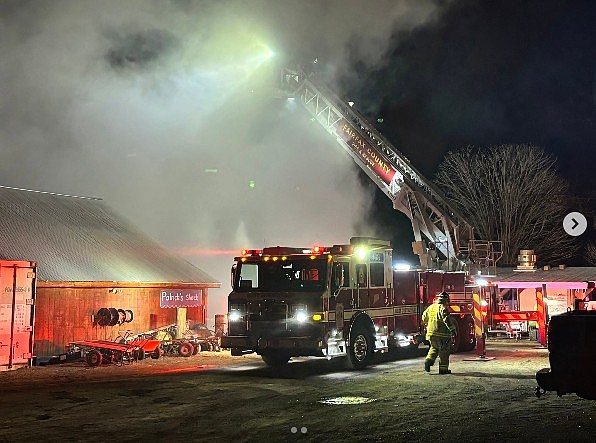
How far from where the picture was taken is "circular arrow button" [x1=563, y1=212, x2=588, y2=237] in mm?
33156

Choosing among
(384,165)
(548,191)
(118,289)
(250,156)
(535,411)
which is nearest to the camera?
(535,411)

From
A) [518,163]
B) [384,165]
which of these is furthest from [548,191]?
[384,165]

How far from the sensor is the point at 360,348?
1281cm

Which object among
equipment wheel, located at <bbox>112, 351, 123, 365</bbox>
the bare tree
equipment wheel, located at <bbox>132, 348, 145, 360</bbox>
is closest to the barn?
equipment wheel, located at <bbox>132, 348, 145, 360</bbox>

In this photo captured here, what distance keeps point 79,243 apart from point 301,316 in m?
7.63

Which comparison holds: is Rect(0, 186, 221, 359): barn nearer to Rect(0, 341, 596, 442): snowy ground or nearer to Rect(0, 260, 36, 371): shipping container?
Rect(0, 260, 36, 371): shipping container

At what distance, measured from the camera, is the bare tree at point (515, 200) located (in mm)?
32562

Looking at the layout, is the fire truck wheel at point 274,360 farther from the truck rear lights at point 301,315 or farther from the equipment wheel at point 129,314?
the equipment wheel at point 129,314

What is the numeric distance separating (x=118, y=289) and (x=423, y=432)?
11.0 metres

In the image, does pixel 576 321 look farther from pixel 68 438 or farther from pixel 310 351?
pixel 310 351

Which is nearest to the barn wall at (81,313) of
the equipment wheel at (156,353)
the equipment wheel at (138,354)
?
the equipment wheel at (156,353)

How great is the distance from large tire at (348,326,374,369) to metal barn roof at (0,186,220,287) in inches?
246

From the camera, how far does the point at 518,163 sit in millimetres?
32688

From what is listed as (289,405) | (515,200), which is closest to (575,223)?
(515,200)
